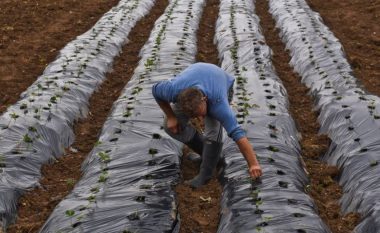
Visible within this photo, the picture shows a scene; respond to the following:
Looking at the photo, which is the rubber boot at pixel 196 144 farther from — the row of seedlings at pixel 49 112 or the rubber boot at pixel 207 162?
the row of seedlings at pixel 49 112

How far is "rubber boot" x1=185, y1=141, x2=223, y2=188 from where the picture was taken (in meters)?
5.70

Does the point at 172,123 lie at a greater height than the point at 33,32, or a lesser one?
greater

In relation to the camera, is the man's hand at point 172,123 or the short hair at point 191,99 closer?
the short hair at point 191,99

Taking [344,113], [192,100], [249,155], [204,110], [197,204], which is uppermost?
[192,100]

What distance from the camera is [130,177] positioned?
5.61 meters

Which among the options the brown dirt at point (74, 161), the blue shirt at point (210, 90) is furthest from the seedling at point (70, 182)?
the blue shirt at point (210, 90)

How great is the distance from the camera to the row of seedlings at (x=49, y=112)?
19.3ft

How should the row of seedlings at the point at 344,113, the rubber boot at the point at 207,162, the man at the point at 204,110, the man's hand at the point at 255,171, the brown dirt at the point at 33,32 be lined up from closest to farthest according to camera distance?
the man at the point at 204,110 < the man's hand at the point at 255,171 < the row of seedlings at the point at 344,113 < the rubber boot at the point at 207,162 < the brown dirt at the point at 33,32

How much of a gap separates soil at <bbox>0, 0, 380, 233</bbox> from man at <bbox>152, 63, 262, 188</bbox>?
49 cm

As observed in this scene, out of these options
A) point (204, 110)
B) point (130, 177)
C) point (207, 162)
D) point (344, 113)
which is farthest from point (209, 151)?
point (344, 113)

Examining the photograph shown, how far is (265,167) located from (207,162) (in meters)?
0.66

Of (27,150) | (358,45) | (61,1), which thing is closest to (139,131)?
(27,150)

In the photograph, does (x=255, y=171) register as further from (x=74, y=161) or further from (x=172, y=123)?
(x=74, y=161)

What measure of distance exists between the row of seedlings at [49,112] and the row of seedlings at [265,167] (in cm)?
231
